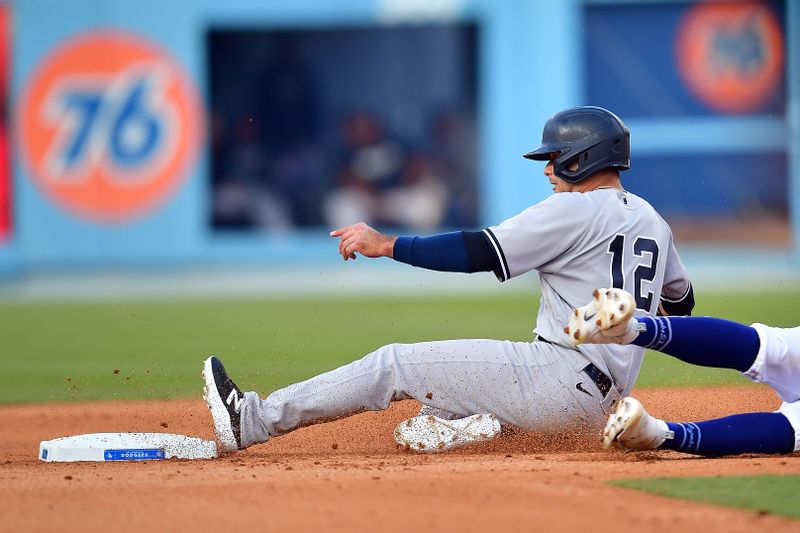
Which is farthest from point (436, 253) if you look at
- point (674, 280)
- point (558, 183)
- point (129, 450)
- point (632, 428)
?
point (129, 450)

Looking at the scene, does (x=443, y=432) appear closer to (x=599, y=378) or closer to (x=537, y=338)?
(x=537, y=338)

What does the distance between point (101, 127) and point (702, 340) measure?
45.8 ft

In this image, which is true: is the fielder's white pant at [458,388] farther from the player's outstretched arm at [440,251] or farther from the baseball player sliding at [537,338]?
the player's outstretched arm at [440,251]

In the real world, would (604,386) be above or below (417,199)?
below

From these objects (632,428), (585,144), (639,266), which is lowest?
(632,428)

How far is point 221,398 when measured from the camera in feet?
15.5

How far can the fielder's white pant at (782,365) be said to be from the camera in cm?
441

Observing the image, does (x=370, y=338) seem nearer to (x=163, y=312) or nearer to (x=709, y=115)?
(x=163, y=312)

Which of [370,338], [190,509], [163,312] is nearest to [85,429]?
[190,509]

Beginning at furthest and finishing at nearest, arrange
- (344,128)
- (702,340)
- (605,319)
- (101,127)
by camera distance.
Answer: (344,128)
(101,127)
(702,340)
(605,319)

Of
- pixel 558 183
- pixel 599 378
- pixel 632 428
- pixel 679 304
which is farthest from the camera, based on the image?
pixel 679 304

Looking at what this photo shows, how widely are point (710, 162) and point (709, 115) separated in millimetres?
678

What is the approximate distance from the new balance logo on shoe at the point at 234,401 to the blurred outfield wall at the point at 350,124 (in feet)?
41.3

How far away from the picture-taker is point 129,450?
4.94 meters
